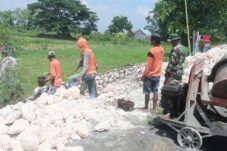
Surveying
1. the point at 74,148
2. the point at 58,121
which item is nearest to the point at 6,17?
the point at 58,121

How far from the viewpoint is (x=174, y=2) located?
86.1ft

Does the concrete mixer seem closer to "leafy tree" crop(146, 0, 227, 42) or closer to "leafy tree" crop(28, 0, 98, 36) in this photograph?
"leafy tree" crop(146, 0, 227, 42)

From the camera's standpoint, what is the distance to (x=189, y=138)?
23.9 feet

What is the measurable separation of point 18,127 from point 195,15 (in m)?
20.7

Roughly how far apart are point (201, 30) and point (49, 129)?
64.1ft

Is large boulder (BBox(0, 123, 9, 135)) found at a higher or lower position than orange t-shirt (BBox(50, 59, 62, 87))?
lower

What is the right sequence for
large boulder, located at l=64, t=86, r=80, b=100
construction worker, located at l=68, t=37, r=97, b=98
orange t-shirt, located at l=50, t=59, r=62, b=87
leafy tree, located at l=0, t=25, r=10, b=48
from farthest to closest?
leafy tree, located at l=0, t=25, r=10, b=48 → orange t-shirt, located at l=50, t=59, r=62, b=87 → construction worker, located at l=68, t=37, r=97, b=98 → large boulder, located at l=64, t=86, r=80, b=100

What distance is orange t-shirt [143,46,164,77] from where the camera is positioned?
9.29m

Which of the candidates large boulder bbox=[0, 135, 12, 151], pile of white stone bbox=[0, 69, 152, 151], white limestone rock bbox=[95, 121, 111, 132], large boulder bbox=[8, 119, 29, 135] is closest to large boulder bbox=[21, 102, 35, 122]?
pile of white stone bbox=[0, 69, 152, 151]

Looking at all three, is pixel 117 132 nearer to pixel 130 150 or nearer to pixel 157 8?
pixel 130 150

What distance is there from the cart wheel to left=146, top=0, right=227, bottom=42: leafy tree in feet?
61.3

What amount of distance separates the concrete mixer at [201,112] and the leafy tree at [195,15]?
18.3 meters

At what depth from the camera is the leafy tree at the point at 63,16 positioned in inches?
2323

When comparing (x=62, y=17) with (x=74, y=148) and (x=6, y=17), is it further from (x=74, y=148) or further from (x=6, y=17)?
(x=74, y=148)
